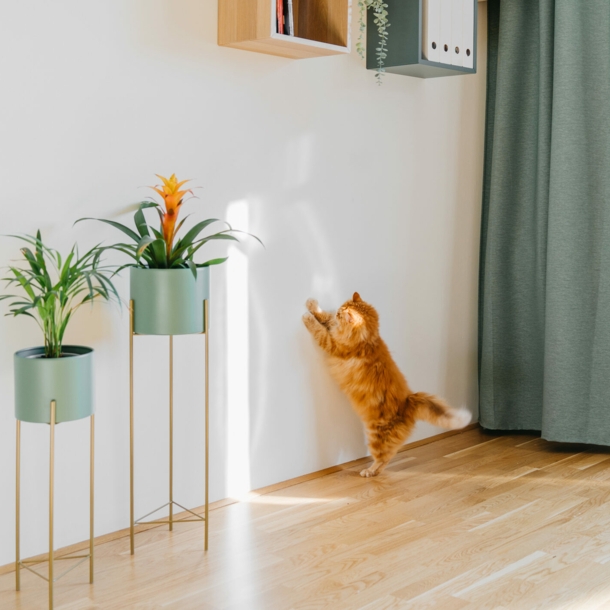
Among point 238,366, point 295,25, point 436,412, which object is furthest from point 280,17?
point 436,412

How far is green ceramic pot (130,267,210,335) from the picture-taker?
2.05 meters

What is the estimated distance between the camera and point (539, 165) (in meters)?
3.12

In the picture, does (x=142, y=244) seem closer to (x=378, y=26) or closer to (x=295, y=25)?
(x=295, y=25)

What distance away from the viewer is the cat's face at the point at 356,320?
107 inches

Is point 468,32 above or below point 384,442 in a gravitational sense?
above

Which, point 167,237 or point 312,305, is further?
point 312,305

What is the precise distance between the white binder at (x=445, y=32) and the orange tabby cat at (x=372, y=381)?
86 centimetres

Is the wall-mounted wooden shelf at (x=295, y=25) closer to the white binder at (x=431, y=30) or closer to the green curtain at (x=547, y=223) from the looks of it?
the white binder at (x=431, y=30)

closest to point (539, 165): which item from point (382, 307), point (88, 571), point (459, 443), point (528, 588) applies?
point (382, 307)

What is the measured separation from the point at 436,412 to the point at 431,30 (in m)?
1.27

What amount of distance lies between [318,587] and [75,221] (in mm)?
1097

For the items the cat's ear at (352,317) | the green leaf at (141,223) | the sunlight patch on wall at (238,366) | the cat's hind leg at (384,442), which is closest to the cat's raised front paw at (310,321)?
the cat's ear at (352,317)

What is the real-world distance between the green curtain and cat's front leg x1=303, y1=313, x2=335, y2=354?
843mm

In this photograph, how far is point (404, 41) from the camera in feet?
9.01
